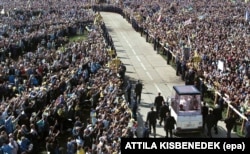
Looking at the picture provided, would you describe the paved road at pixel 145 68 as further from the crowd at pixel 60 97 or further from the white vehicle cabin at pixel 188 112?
the crowd at pixel 60 97

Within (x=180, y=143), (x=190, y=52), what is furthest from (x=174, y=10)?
(x=180, y=143)

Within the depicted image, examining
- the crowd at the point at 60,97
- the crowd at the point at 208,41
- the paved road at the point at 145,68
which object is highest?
the crowd at the point at 208,41

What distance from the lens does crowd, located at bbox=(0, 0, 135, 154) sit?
59.5 feet

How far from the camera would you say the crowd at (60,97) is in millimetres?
18141

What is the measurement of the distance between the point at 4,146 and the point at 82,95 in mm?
7633

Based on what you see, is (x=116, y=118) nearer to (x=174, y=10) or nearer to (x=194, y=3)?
(x=174, y=10)

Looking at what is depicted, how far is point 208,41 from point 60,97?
1928 centimetres

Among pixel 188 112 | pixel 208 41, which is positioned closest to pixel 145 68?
pixel 208 41

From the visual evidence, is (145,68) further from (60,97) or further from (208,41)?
(60,97)

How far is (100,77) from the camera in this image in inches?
1037

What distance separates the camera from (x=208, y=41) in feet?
126

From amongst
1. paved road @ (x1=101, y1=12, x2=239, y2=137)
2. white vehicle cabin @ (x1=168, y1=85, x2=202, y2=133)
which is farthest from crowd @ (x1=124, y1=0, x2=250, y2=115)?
white vehicle cabin @ (x1=168, y1=85, x2=202, y2=133)

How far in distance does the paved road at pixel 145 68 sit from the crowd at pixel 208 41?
0.91 m

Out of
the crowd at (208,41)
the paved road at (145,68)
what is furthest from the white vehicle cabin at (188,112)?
the crowd at (208,41)
